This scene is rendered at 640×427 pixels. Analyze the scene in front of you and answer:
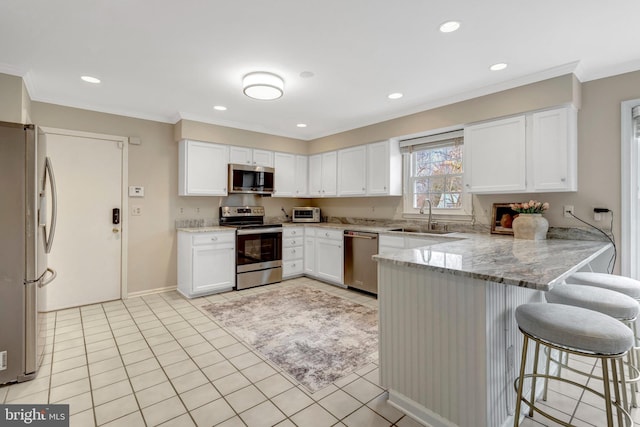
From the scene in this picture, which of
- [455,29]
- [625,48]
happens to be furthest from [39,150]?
[625,48]

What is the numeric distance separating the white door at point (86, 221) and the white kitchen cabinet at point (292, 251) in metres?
2.22

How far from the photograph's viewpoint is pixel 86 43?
2.34 metres

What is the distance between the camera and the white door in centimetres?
356

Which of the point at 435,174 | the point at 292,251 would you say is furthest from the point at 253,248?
the point at 435,174

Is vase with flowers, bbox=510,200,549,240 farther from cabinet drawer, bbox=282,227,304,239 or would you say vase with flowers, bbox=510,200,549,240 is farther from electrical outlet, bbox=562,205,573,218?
cabinet drawer, bbox=282,227,304,239

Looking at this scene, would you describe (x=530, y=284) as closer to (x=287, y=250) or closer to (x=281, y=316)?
(x=281, y=316)

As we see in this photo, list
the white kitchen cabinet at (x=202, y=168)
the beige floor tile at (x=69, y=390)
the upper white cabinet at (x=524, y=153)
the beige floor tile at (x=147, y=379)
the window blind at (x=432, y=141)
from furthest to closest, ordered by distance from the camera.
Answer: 1. the white kitchen cabinet at (x=202, y=168)
2. the window blind at (x=432, y=141)
3. the upper white cabinet at (x=524, y=153)
4. the beige floor tile at (x=147, y=379)
5. the beige floor tile at (x=69, y=390)

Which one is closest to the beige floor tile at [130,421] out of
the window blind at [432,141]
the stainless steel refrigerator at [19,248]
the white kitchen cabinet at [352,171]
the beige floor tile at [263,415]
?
the beige floor tile at [263,415]

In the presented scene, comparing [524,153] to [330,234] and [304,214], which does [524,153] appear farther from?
[304,214]

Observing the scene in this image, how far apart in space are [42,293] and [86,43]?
199cm

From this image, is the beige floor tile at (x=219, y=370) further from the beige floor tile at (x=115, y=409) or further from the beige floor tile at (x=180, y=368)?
the beige floor tile at (x=115, y=409)

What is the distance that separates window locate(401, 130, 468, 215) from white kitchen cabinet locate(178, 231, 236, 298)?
2.65m

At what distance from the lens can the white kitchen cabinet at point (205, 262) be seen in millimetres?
3975

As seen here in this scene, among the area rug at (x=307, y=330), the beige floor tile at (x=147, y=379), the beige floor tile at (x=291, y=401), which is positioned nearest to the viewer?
the beige floor tile at (x=291, y=401)
